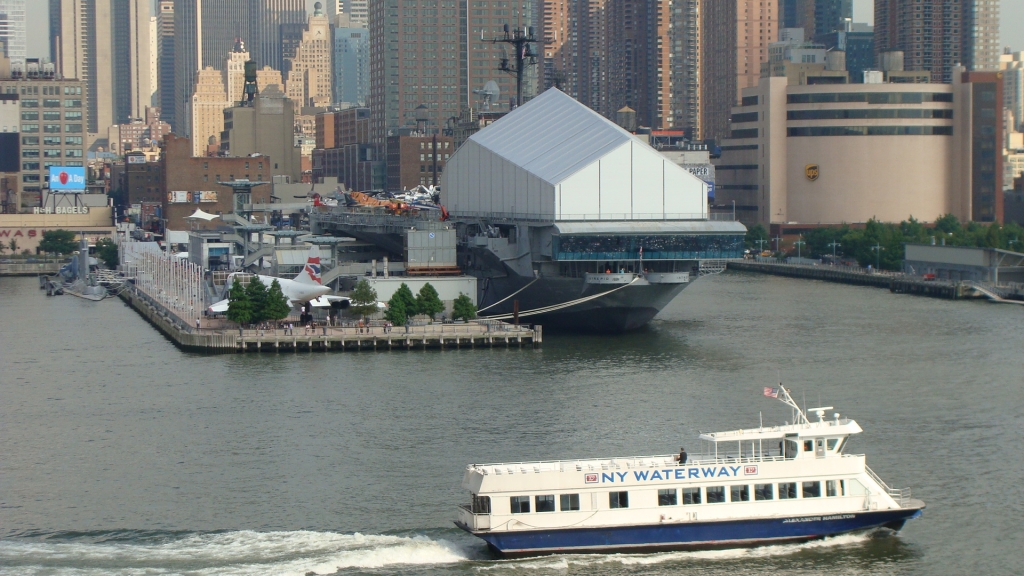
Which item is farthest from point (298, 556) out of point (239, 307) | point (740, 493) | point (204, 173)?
point (204, 173)

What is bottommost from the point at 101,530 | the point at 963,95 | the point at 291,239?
the point at 101,530

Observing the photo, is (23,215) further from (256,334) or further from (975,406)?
(975,406)

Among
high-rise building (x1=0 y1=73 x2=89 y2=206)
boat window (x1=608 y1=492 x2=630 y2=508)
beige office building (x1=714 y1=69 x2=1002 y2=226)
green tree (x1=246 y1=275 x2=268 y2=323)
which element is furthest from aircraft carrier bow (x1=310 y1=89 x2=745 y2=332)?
high-rise building (x1=0 y1=73 x2=89 y2=206)

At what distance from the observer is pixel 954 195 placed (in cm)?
13825

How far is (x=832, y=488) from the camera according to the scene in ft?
105

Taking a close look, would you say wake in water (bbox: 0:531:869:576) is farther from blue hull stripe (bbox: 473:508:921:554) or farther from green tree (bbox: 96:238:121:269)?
green tree (bbox: 96:238:121:269)

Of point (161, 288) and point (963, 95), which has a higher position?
point (963, 95)

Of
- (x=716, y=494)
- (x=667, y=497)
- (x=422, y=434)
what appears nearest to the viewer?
(x=667, y=497)

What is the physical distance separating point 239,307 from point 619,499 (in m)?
37.8

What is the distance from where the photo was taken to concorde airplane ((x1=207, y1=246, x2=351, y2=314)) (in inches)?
2739

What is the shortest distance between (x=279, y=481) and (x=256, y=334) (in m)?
27.5

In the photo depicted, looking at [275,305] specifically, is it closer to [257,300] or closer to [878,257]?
[257,300]

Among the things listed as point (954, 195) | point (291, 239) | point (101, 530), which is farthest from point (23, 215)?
point (101, 530)

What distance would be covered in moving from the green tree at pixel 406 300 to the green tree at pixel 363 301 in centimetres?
83
